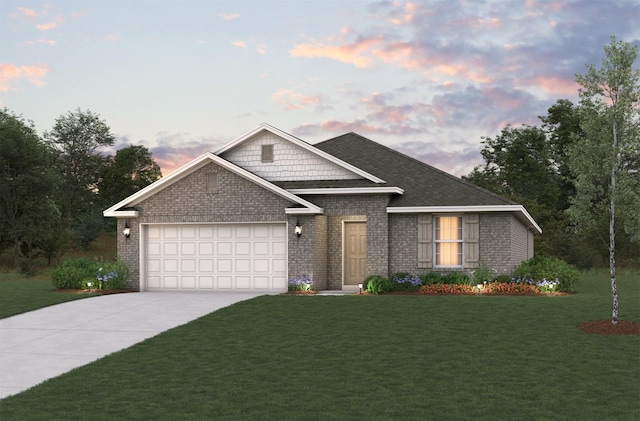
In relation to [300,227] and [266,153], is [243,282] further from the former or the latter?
[266,153]

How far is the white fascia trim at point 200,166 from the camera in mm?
24125

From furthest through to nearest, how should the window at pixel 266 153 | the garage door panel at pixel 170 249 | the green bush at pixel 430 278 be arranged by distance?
the window at pixel 266 153 < the garage door panel at pixel 170 249 < the green bush at pixel 430 278

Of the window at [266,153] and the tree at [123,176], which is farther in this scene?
the tree at [123,176]

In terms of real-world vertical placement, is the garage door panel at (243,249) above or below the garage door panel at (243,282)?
above

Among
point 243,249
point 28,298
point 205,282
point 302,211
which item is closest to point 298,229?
point 302,211

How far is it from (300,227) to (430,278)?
489 centimetres

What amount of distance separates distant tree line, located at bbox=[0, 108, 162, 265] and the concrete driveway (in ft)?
93.3

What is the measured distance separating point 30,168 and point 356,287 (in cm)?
3358

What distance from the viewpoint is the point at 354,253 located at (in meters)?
26.3

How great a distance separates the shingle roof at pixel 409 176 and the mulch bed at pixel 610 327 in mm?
8910

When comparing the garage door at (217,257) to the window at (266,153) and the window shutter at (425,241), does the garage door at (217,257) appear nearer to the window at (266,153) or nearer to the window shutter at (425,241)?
the window at (266,153)

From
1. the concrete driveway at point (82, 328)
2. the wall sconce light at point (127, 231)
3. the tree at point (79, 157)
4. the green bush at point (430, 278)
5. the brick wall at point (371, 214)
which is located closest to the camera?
the concrete driveway at point (82, 328)

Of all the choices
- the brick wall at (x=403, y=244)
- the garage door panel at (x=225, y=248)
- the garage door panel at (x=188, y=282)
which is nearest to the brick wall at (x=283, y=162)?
the brick wall at (x=403, y=244)

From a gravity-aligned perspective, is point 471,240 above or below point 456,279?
above
